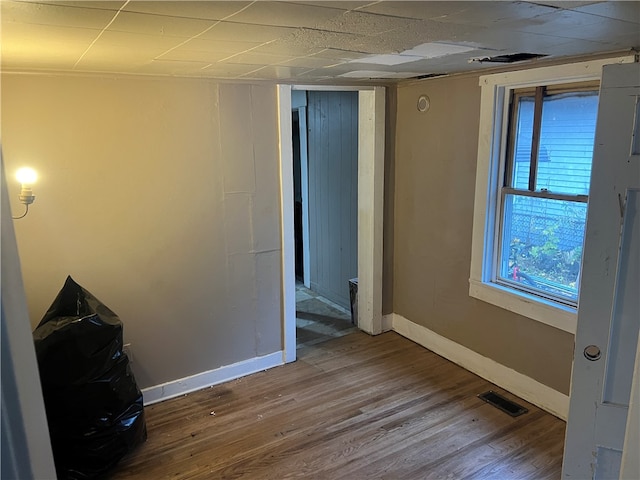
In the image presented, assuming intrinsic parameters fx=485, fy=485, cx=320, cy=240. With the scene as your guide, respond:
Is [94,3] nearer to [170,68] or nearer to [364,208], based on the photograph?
[170,68]

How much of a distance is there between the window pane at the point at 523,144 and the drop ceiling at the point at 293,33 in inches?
19.4

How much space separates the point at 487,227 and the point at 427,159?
725 mm

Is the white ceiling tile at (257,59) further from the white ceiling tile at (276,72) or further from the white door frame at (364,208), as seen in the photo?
the white door frame at (364,208)

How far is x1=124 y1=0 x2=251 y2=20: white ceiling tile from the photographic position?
1265mm

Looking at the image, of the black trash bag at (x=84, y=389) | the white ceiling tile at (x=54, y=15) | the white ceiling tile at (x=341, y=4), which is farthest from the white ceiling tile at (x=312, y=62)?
the black trash bag at (x=84, y=389)

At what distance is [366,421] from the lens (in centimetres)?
294

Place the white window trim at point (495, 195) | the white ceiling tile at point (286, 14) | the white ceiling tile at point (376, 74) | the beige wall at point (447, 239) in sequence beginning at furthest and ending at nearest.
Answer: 1. the beige wall at point (447, 239)
2. the white ceiling tile at point (376, 74)
3. the white window trim at point (495, 195)
4. the white ceiling tile at point (286, 14)

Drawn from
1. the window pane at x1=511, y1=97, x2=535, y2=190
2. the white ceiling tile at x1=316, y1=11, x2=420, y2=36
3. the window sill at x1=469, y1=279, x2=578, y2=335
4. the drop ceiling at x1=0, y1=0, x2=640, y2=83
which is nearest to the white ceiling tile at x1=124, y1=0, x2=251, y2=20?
the drop ceiling at x1=0, y1=0, x2=640, y2=83

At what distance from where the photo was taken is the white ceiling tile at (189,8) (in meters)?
1.26

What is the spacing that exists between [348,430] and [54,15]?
2.48 m

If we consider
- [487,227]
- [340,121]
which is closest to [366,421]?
[487,227]

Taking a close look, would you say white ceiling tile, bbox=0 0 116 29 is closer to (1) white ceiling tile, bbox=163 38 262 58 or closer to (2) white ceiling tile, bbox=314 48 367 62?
(1) white ceiling tile, bbox=163 38 262 58

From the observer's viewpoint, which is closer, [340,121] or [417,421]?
[417,421]

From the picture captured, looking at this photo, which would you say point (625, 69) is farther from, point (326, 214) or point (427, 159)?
point (326, 214)
